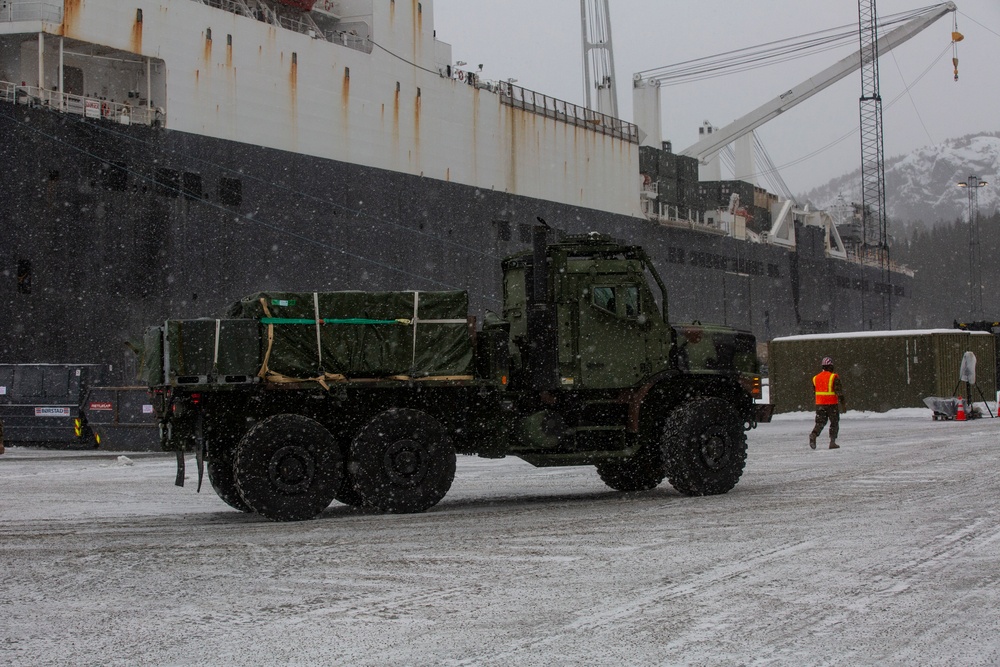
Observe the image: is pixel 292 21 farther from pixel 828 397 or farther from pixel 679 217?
pixel 679 217

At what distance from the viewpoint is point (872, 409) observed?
3062cm

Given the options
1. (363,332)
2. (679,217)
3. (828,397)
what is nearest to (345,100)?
(828,397)

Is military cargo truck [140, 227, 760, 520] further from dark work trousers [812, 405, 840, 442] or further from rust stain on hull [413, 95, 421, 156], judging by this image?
rust stain on hull [413, 95, 421, 156]

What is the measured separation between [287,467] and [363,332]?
5.02ft

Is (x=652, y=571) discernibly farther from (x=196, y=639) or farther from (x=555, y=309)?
(x=555, y=309)

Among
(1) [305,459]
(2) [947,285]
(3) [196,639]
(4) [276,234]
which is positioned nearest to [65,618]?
(3) [196,639]

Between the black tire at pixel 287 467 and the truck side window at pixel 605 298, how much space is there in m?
3.32

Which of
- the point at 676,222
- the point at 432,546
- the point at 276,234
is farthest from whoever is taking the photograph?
the point at 676,222

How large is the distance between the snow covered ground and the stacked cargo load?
1.46 meters

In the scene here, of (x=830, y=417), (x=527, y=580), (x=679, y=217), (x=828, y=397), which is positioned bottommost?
(x=527, y=580)

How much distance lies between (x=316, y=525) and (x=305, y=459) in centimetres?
77

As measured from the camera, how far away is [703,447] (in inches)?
477

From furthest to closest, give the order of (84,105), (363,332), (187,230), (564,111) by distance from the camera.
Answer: (564,111) < (187,230) < (84,105) < (363,332)

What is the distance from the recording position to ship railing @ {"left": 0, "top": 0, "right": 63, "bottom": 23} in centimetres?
2580
